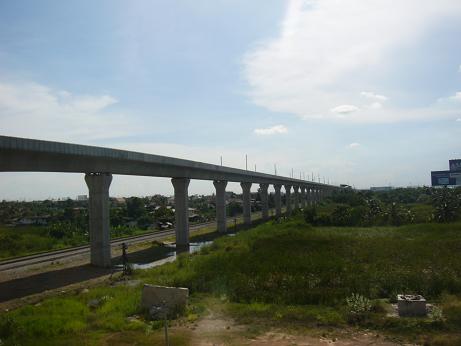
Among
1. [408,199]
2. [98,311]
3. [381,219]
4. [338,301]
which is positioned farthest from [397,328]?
[408,199]

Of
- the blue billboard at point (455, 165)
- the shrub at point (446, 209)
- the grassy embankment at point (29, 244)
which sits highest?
the blue billboard at point (455, 165)

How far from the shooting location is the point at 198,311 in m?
15.9

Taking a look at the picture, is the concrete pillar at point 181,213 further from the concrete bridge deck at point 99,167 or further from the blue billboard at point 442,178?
the blue billboard at point 442,178

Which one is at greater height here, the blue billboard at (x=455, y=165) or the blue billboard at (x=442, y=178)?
the blue billboard at (x=455, y=165)

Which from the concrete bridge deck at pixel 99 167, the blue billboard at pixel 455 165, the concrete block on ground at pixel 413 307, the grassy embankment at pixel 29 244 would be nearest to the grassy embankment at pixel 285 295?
the concrete block on ground at pixel 413 307

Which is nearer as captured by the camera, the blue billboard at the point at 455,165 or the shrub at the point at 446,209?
Result: the shrub at the point at 446,209

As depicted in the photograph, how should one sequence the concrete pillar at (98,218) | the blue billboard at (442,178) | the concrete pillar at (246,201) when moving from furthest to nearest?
the blue billboard at (442,178) → the concrete pillar at (246,201) → the concrete pillar at (98,218)

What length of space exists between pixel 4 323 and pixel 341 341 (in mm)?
10869

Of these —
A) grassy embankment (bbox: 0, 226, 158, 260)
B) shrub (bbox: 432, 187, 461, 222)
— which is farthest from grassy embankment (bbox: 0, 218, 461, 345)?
shrub (bbox: 432, 187, 461, 222)

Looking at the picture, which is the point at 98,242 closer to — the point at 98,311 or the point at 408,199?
the point at 98,311

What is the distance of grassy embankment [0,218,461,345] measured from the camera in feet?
44.7

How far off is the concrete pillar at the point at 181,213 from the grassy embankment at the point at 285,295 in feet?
46.4

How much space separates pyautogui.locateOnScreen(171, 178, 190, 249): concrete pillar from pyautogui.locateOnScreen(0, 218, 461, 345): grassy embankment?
14127mm

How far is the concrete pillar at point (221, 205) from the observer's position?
55594 mm
